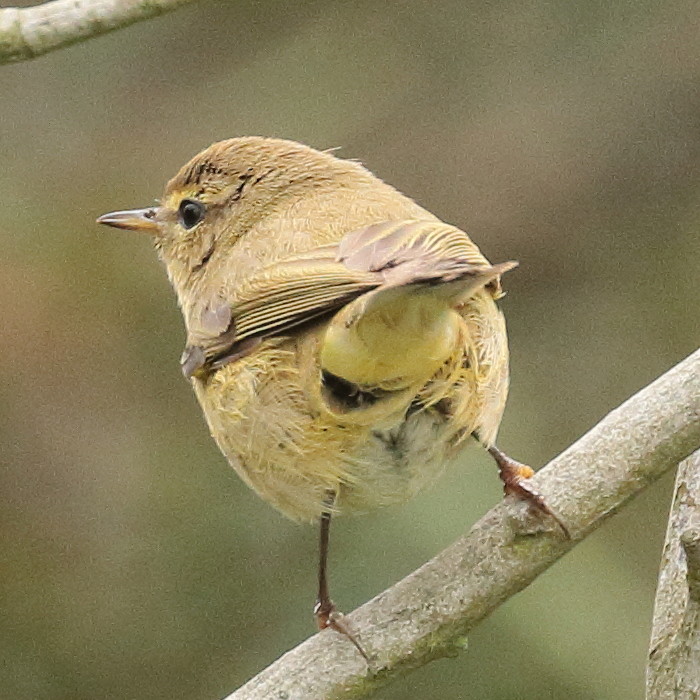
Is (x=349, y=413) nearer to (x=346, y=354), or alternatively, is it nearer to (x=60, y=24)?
(x=346, y=354)

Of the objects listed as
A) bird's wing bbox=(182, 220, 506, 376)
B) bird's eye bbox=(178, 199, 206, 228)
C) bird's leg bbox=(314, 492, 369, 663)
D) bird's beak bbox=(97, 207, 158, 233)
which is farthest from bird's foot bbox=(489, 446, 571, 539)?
bird's beak bbox=(97, 207, 158, 233)

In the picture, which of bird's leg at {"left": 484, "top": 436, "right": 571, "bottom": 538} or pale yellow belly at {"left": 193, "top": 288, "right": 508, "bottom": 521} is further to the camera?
pale yellow belly at {"left": 193, "top": 288, "right": 508, "bottom": 521}

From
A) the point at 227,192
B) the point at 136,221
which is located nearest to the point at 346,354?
the point at 227,192

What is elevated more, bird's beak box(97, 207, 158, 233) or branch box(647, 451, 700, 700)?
bird's beak box(97, 207, 158, 233)

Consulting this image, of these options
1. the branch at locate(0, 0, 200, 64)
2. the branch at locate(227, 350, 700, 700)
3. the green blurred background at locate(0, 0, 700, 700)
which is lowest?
the green blurred background at locate(0, 0, 700, 700)

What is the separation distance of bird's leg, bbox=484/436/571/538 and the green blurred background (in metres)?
1.88

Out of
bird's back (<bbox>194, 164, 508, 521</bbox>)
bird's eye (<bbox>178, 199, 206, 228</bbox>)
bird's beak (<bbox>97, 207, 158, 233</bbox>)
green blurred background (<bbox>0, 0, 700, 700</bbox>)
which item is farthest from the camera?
green blurred background (<bbox>0, 0, 700, 700</bbox>)

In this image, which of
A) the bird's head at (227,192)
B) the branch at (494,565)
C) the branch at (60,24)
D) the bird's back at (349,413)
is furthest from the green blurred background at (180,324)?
the branch at (60,24)

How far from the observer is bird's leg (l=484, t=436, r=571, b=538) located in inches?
135

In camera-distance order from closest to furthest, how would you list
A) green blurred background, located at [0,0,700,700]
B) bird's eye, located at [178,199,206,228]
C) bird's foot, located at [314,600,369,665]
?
bird's foot, located at [314,600,369,665] → bird's eye, located at [178,199,206,228] → green blurred background, located at [0,0,700,700]

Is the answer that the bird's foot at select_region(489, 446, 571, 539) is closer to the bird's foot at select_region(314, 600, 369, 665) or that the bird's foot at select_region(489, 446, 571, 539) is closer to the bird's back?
the bird's back

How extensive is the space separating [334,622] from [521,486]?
0.56 m

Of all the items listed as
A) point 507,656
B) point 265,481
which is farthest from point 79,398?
point 265,481

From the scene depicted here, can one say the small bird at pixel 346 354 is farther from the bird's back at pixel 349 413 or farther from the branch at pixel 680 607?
the branch at pixel 680 607
